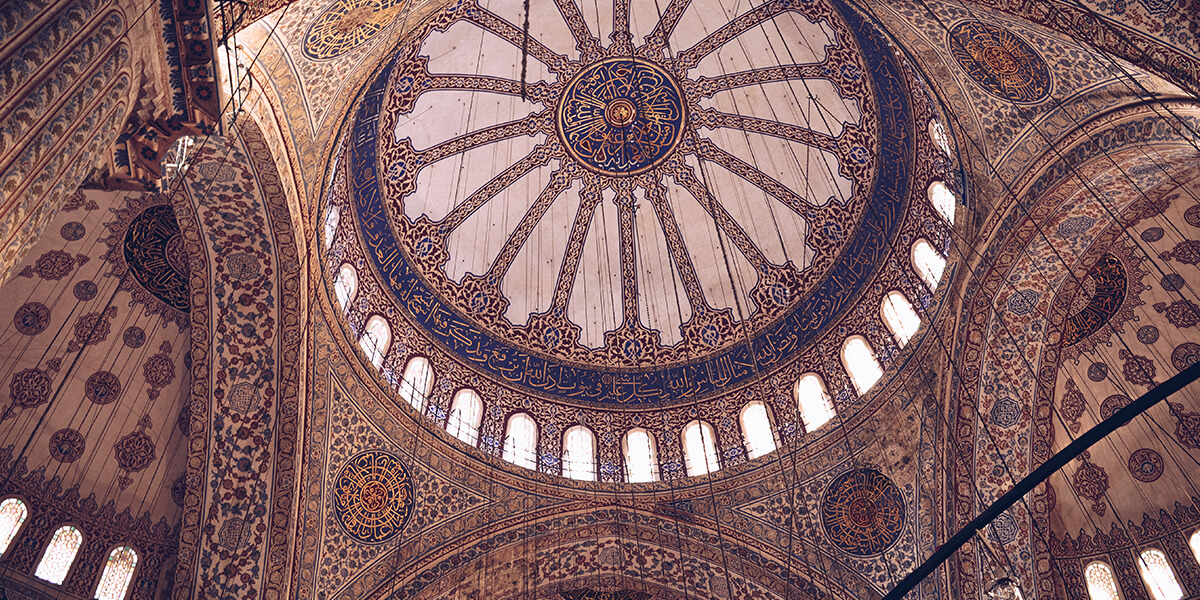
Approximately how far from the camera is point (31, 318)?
26.6 ft

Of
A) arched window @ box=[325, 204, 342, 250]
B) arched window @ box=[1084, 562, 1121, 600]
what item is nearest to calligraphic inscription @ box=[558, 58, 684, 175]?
arched window @ box=[325, 204, 342, 250]

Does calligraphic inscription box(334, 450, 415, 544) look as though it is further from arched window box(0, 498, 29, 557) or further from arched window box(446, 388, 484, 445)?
arched window box(0, 498, 29, 557)

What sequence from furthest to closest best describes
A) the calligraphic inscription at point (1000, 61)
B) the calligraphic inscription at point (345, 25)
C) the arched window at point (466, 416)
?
the arched window at point (466, 416) → the calligraphic inscription at point (1000, 61) → the calligraphic inscription at point (345, 25)

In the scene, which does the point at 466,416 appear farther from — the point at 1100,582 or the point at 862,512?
the point at 1100,582

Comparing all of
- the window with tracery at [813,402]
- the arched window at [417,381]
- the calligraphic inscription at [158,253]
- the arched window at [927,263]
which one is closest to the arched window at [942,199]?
the arched window at [927,263]

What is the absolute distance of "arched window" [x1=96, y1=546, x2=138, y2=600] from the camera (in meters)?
7.89

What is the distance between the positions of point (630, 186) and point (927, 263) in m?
4.26

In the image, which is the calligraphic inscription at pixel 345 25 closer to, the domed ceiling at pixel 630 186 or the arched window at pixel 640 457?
the domed ceiling at pixel 630 186

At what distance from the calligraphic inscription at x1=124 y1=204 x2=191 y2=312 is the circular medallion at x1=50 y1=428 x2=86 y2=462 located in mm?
1487

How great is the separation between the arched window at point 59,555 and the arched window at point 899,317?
834cm

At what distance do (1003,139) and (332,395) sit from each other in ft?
22.5

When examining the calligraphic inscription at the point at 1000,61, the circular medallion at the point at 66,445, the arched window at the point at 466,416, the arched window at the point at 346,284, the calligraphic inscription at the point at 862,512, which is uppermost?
the arched window at the point at 346,284

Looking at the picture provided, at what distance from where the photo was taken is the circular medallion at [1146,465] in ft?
29.2

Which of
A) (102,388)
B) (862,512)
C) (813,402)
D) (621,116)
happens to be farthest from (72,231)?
(862,512)
